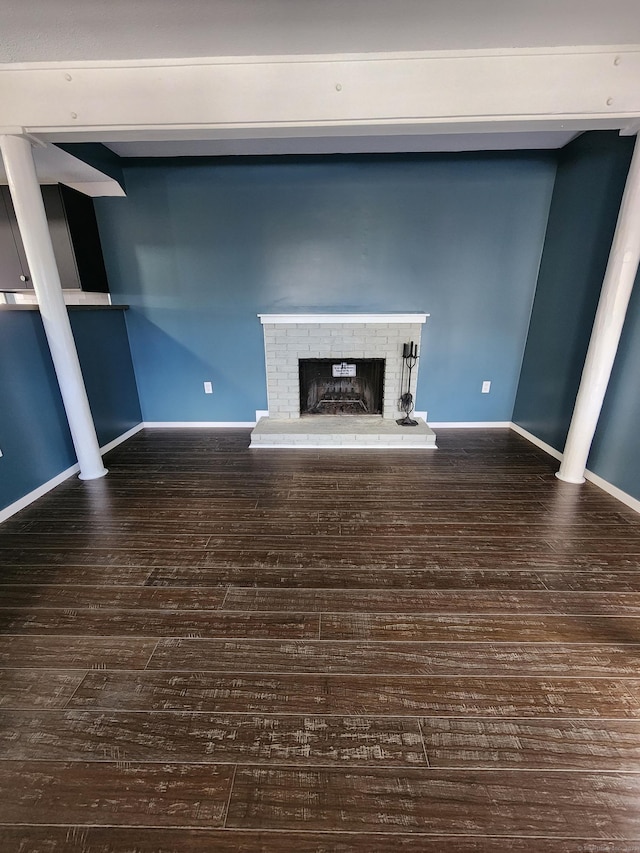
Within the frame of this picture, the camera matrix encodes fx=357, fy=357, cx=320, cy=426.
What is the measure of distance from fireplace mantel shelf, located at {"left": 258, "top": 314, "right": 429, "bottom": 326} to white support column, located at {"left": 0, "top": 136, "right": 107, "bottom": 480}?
1590 millimetres

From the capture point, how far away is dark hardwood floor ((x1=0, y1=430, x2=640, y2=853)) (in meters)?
0.90

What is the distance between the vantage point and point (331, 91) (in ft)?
6.46

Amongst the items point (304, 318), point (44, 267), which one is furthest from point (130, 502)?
point (304, 318)

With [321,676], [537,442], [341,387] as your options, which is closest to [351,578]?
[321,676]

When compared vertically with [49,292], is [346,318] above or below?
below

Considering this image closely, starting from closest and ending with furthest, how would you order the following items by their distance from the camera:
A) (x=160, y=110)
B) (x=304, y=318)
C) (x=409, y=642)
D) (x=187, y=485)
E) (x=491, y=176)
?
(x=409, y=642) < (x=160, y=110) < (x=187, y=485) < (x=491, y=176) < (x=304, y=318)

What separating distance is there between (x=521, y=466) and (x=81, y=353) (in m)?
3.64

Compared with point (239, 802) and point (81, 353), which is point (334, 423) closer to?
point (81, 353)

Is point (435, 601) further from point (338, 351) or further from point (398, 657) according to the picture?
point (338, 351)

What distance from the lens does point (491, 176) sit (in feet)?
10.1

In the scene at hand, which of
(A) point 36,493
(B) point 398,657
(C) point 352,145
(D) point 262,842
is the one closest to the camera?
(D) point 262,842

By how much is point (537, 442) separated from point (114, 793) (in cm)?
349

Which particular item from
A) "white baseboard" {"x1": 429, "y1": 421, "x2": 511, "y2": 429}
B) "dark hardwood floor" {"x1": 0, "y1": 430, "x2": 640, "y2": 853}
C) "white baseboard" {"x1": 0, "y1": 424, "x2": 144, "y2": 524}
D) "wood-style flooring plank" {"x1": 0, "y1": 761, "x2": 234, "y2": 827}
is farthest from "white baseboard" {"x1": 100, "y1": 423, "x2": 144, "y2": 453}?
"white baseboard" {"x1": 429, "y1": 421, "x2": 511, "y2": 429}

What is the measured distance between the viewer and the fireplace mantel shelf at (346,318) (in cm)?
332
